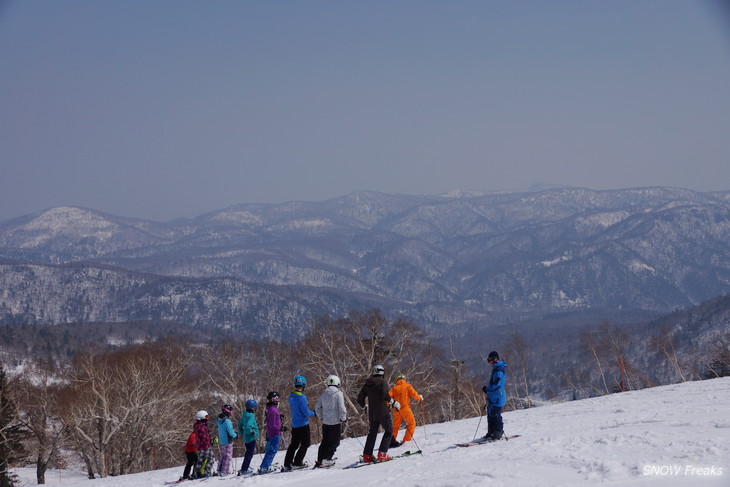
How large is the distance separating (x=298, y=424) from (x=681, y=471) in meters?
7.38

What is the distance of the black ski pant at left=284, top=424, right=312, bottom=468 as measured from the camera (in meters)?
13.2

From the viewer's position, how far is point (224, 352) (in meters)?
46.6

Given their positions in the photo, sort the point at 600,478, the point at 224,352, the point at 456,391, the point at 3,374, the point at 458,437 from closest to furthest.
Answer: the point at 600,478, the point at 458,437, the point at 3,374, the point at 456,391, the point at 224,352

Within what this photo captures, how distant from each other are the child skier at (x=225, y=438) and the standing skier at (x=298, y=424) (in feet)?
5.93

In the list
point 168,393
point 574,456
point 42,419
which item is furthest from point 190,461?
point 42,419

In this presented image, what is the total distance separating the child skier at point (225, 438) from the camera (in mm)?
14438

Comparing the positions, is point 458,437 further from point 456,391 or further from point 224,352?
point 224,352

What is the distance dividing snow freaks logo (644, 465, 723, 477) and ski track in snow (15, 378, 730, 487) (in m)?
0.01

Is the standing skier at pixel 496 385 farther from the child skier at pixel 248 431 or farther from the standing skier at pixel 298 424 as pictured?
the child skier at pixel 248 431

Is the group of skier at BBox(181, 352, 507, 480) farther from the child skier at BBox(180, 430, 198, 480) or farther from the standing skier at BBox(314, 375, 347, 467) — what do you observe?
the child skier at BBox(180, 430, 198, 480)

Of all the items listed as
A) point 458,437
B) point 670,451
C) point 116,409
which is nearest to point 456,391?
point 116,409

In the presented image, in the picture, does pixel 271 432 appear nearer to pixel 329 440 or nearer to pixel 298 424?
pixel 298 424

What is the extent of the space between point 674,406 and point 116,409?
32590 mm

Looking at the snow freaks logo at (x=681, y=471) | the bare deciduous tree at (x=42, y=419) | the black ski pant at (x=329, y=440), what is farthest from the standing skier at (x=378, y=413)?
the bare deciduous tree at (x=42, y=419)
